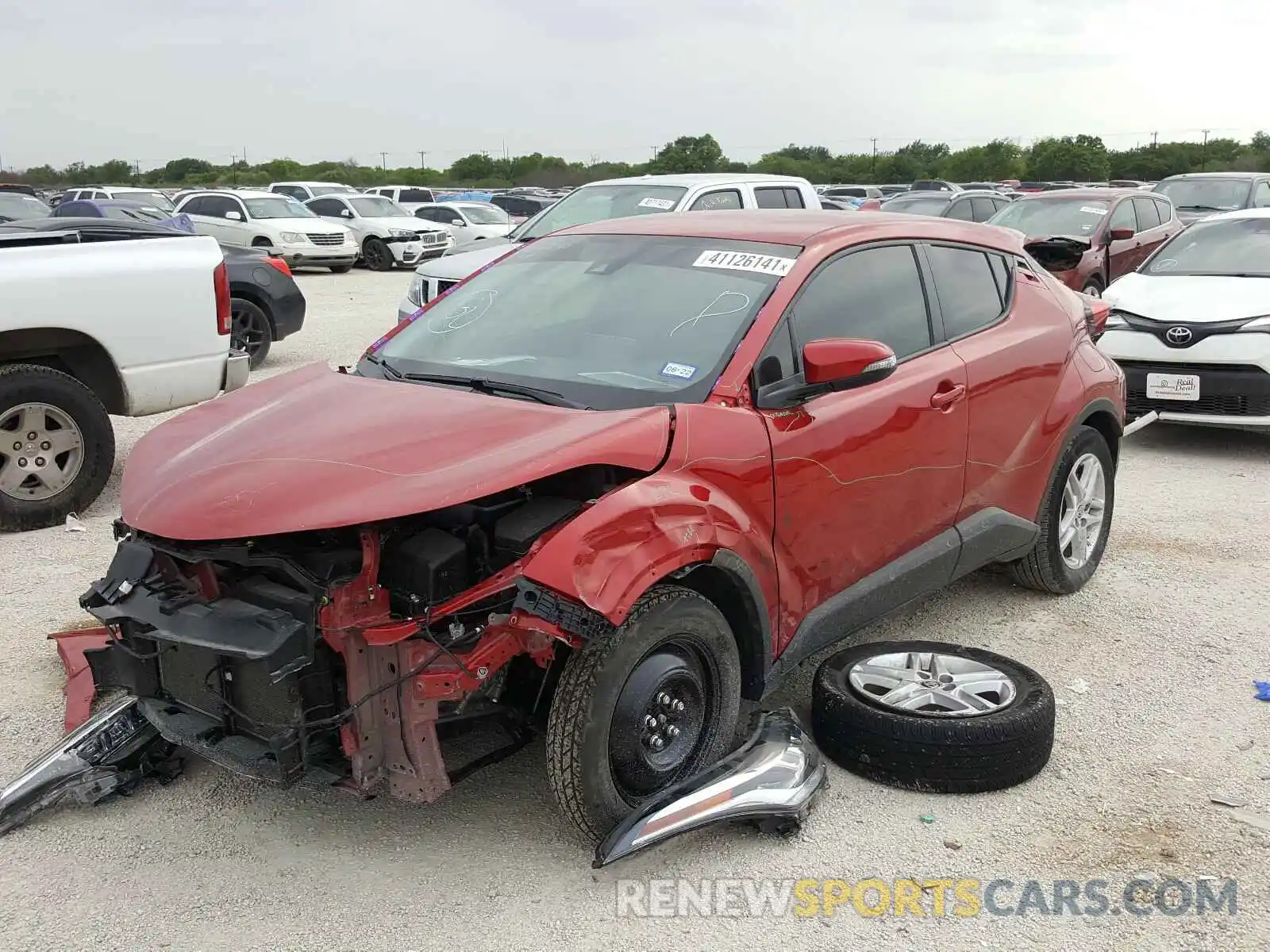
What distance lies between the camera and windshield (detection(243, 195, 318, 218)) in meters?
21.8

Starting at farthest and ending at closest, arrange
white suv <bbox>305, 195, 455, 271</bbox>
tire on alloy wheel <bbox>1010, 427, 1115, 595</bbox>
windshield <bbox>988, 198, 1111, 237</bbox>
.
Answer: white suv <bbox>305, 195, 455, 271</bbox>
windshield <bbox>988, 198, 1111, 237</bbox>
tire on alloy wheel <bbox>1010, 427, 1115, 595</bbox>

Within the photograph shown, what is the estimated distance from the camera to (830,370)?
11.6 feet

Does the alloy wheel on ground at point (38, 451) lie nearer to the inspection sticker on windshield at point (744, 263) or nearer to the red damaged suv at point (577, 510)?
the red damaged suv at point (577, 510)

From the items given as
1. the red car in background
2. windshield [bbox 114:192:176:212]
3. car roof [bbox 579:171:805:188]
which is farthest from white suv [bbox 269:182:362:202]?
car roof [bbox 579:171:805:188]

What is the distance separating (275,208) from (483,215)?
16.3 feet

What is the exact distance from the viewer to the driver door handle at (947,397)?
4.23 m

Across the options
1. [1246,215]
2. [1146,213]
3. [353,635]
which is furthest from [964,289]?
[1146,213]

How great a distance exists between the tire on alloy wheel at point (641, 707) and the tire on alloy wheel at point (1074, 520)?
2.31 meters

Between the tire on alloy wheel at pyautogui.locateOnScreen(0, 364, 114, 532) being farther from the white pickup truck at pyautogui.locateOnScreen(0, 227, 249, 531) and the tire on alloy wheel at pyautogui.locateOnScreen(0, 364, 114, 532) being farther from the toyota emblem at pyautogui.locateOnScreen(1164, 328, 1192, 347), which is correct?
the toyota emblem at pyautogui.locateOnScreen(1164, 328, 1192, 347)

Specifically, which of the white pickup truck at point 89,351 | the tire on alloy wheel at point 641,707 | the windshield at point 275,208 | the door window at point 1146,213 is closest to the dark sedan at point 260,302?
the white pickup truck at point 89,351

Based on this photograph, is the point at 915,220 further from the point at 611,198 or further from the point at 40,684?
the point at 611,198

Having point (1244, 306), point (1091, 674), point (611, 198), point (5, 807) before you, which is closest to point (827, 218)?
point (1091, 674)

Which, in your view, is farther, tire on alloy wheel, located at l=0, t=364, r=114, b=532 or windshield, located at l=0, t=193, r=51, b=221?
windshield, located at l=0, t=193, r=51, b=221

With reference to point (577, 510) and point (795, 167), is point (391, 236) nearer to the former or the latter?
point (577, 510)
